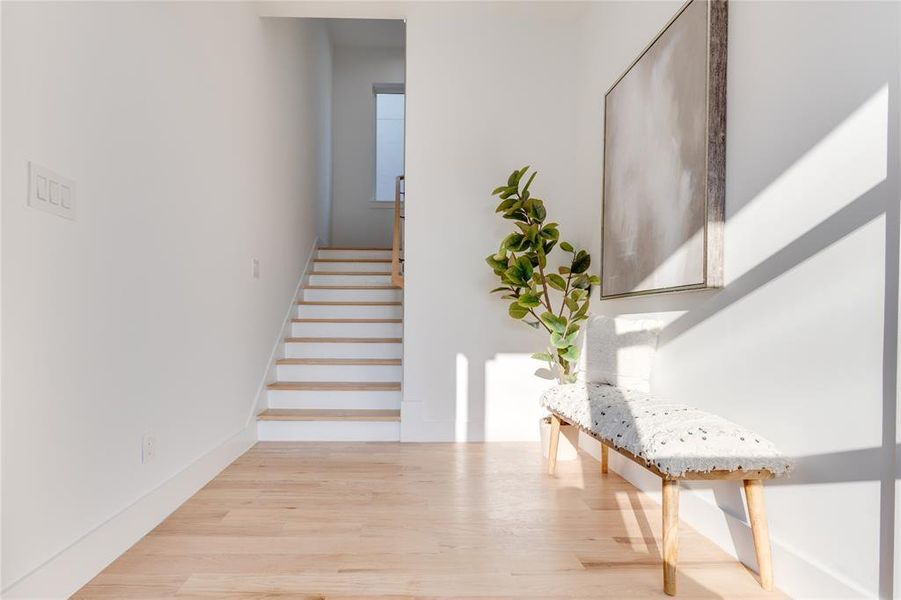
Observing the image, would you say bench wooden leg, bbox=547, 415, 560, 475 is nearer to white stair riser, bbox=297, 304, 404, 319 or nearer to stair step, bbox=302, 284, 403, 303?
white stair riser, bbox=297, 304, 404, 319

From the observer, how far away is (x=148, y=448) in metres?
2.26

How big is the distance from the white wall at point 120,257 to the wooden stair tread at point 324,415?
252 millimetres

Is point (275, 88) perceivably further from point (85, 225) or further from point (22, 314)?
point (22, 314)

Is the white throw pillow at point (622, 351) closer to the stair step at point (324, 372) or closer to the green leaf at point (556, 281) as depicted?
the green leaf at point (556, 281)

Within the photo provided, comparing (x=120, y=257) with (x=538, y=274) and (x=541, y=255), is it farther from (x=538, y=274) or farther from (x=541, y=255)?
(x=538, y=274)

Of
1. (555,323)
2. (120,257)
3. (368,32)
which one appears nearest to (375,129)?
(368,32)

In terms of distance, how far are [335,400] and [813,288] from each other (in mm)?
3082

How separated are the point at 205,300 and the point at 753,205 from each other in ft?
8.11

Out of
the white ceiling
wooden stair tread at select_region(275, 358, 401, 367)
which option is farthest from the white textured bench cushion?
the white ceiling

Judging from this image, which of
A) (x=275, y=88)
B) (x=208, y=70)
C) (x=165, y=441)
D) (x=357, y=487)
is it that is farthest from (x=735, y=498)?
(x=275, y=88)

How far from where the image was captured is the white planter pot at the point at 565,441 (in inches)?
131

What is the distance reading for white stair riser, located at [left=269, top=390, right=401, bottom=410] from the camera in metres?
4.00

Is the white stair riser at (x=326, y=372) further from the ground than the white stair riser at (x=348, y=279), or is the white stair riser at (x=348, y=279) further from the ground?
the white stair riser at (x=348, y=279)

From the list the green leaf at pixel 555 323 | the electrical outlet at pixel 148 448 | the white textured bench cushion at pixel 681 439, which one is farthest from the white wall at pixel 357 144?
the white textured bench cushion at pixel 681 439
